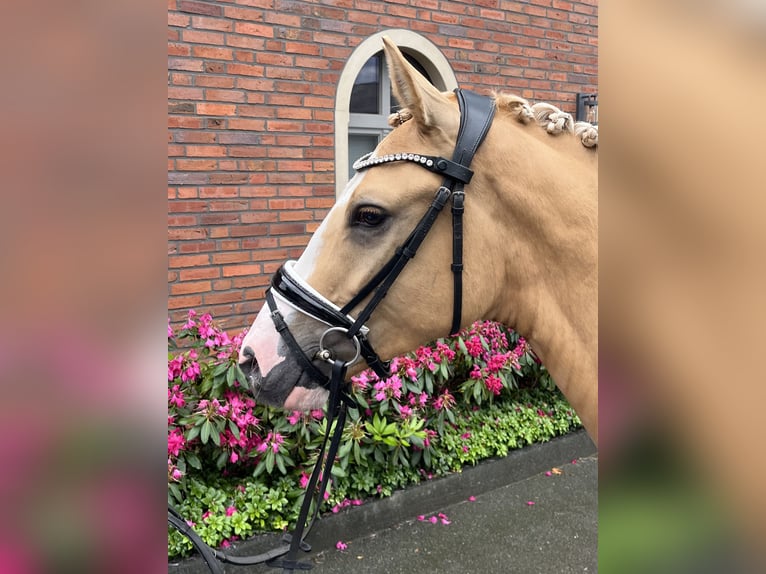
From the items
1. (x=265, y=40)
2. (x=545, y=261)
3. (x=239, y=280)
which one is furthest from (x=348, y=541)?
(x=265, y=40)

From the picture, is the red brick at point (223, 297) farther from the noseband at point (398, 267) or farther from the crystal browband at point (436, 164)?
the crystal browband at point (436, 164)

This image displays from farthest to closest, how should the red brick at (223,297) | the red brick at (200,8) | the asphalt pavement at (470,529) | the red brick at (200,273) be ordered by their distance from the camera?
the red brick at (223,297) → the red brick at (200,273) → the red brick at (200,8) → the asphalt pavement at (470,529)

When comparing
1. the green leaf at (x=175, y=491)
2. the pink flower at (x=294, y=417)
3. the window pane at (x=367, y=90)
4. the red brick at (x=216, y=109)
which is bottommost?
the green leaf at (x=175, y=491)

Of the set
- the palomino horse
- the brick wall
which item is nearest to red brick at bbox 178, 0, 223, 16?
the brick wall

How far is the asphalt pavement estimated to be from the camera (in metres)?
3.27

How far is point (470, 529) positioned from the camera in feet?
12.0

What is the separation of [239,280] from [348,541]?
2171mm

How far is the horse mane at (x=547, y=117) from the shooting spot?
1.80 m

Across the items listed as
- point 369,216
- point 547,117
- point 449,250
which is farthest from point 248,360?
point 547,117

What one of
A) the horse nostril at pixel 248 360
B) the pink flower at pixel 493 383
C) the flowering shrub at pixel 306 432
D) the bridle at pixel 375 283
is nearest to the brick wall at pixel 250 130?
the flowering shrub at pixel 306 432

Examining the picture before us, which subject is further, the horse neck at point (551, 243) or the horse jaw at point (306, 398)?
the horse jaw at point (306, 398)

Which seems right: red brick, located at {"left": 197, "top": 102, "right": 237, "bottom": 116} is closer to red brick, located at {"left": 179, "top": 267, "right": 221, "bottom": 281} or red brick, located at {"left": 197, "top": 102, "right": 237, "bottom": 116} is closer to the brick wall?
the brick wall
